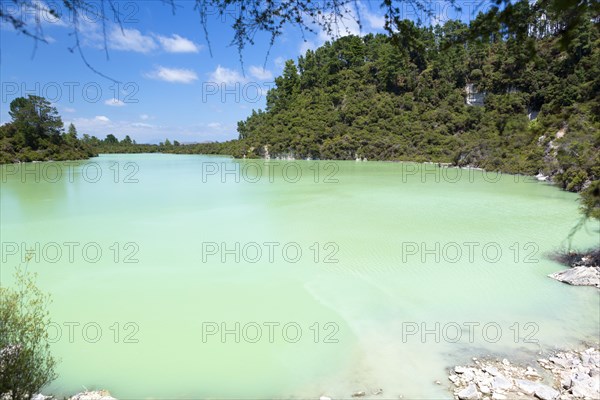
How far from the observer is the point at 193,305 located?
6.05 meters

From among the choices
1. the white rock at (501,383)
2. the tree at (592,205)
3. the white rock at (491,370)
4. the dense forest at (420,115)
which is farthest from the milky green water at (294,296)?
the dense forest at (420,115)

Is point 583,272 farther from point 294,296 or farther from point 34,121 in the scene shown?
point 34,121

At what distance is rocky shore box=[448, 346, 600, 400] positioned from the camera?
3.31 meters

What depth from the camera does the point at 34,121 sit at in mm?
48750

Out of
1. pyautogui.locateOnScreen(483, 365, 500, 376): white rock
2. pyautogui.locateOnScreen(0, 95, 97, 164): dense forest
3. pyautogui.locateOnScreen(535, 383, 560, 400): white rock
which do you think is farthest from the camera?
pyautogui.locateOnScreen(0, 95, 97, 164): dense forest

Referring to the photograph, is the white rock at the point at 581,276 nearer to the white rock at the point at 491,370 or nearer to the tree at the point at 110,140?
the white rock at the point at 491,370

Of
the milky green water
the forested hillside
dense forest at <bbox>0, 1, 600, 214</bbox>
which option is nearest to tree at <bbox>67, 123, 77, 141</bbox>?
dense forest at <bbox>0, 1, 600, 214</bbox>

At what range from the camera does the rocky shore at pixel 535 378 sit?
10.9ft

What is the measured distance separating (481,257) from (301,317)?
4897 millimetres

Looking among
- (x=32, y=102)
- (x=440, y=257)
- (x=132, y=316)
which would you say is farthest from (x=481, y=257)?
(x=32, y=102)

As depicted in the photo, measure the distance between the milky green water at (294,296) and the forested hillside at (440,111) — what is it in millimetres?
8182

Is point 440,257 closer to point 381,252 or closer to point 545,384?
point 381,252

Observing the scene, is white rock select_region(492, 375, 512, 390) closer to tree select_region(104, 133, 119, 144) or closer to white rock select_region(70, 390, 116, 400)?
white rock select_region(70, 390, 116, 400)

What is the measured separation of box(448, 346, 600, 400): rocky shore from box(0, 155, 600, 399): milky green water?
0.24 meters
